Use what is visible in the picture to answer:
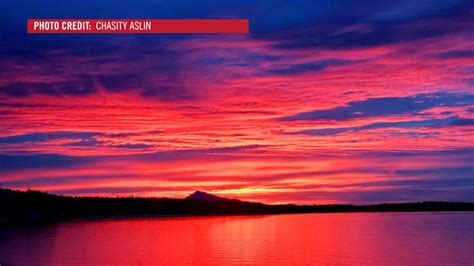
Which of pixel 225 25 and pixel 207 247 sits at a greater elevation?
pixel 225 25

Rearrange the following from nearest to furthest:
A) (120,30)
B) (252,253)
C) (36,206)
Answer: (120,30)
(252,253)
(36,206)

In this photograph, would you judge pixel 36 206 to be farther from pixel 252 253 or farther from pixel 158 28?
pixel 158 28

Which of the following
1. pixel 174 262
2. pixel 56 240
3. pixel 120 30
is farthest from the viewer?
pixel 56 240

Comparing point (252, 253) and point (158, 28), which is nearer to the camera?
point (158, 28)

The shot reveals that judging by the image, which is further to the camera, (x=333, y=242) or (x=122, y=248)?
(x=333, y=242)

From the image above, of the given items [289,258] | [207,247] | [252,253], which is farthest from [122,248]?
[289,258]

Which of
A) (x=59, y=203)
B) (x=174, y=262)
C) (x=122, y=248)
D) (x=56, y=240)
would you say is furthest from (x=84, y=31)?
(x=59, y=203)

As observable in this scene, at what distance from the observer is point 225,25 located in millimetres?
37250

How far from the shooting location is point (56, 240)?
255ft

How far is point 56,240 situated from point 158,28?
1898 inches

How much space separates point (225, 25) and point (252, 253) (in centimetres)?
3161

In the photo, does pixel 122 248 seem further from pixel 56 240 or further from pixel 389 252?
pixel 389 252

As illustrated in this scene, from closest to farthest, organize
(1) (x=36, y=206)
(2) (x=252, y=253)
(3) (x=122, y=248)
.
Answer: (2) (x=252, y=253) < (3) (x=122, y=248) < (1) (x=36, y=206)

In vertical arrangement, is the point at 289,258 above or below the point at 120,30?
below
